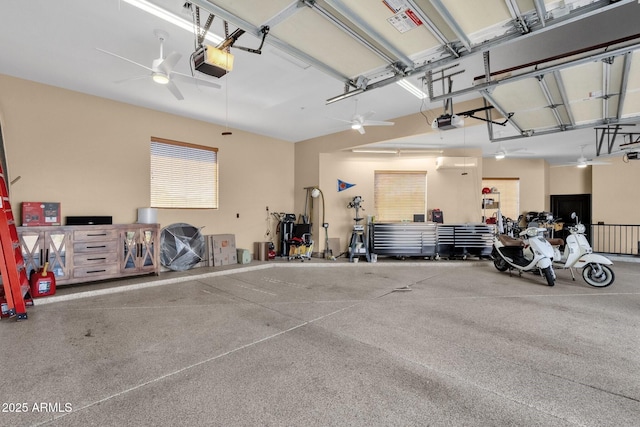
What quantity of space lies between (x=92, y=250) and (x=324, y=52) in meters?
4.89

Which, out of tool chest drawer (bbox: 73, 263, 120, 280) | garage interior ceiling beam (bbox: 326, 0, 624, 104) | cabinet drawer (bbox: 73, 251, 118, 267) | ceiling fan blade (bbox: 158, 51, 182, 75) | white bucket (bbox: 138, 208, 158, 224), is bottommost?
tool chest drawer (bbox: 73, 263, 120, 280)

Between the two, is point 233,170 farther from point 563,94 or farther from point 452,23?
point 563,94

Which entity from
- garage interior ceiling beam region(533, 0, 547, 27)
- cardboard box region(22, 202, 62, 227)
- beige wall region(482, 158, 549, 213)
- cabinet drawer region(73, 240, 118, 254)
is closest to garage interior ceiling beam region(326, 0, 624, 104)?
garage interior ceiling beam region(533, 0, 547, 27)

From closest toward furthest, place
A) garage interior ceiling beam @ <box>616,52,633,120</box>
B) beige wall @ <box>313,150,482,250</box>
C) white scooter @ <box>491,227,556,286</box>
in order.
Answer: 1. garage interior ceiling beam @ <box>616,52,633,120</box>
2. white scooter @ <box>491,227,556,286</box>
3. beige wall @ <box>313,150,482,250</box>

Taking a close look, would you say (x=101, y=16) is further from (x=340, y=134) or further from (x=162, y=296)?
(x=340, y=134)

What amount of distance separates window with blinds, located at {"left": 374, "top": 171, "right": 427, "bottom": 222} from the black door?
600 centimetres

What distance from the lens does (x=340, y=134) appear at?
7.86 metres

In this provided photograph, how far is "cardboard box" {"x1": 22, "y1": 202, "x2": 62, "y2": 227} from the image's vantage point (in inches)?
181

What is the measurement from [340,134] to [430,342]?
20.0ft

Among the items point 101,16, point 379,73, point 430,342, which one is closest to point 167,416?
point 430,342

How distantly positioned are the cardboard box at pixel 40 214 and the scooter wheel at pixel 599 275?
29.5ft

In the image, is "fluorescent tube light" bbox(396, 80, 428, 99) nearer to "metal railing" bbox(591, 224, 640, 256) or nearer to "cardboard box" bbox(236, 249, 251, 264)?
"cardboard box" bbox(236, 249, 251, 264)

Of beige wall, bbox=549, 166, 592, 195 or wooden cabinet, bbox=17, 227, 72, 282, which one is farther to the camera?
beige wall, bbox=549, 166, 592, 195

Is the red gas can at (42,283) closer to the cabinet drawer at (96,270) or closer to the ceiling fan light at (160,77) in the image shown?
the cabinet drawer at (96,270)
